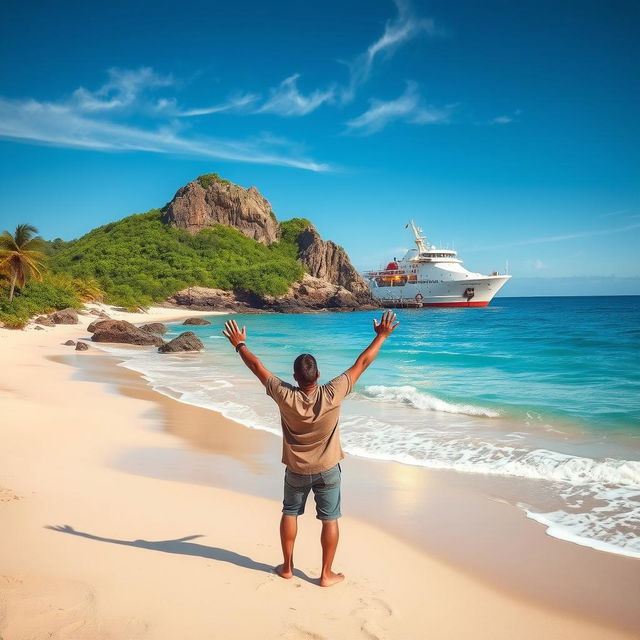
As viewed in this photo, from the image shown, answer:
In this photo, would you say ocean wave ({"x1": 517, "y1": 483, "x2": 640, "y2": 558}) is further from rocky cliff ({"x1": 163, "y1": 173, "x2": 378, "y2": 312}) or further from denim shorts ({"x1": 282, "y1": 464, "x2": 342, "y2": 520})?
rocky cliff ({"x1": 163, "y1": 173, "x2": 378, "y2": 312})

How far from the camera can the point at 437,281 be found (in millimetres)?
91562

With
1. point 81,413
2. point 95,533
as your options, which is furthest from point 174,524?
point 81,413

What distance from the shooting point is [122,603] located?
3.42m

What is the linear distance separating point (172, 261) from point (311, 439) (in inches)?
3641

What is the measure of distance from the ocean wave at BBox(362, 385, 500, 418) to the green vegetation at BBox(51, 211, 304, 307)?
195 ft

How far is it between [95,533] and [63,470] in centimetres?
216

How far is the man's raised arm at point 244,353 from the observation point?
3.75 meters

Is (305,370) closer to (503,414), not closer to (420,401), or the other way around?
(503,414)

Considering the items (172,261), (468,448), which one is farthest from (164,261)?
(468,448)

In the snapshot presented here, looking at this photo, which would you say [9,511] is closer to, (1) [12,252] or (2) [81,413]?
(2) [81,413]

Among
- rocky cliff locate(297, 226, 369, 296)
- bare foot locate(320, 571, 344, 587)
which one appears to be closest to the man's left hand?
bare foot locate(320, 571, 344, 587)

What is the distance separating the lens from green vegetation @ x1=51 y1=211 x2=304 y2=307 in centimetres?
8275

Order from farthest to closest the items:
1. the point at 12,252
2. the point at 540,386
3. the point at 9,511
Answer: the point at 12,252, the point at 540,386, the point at 9,511

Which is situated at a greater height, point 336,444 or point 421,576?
point 336,444
